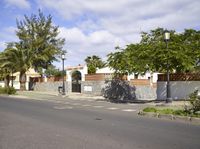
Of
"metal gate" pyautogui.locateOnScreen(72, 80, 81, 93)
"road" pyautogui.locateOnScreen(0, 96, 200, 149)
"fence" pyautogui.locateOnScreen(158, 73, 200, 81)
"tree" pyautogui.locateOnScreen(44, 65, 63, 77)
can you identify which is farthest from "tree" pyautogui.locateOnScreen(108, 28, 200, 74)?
"tree" pyautogui.locateOnScreen(44, 65, 63, 77)

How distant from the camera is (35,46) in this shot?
47844mm

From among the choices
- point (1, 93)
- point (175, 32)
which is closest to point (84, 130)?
point (175, 32)

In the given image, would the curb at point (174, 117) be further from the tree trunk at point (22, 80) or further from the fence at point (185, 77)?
the tree trunk at point (22, 80)

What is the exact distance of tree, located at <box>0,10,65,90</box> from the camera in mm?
47719

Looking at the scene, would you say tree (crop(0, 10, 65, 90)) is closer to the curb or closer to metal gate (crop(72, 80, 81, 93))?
metal gate (crop(72, 80, 81, 93))

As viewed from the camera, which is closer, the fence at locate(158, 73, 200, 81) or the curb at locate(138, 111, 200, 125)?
the curb at locate(138, 111, 200, 125)

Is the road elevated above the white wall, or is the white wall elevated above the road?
the white wall

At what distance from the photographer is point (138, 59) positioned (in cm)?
2591

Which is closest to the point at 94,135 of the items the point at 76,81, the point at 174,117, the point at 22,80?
the point at 174,117

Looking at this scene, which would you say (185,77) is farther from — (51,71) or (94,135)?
(51,71)

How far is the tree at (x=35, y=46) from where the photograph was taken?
4772cm

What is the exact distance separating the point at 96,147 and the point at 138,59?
697 inches

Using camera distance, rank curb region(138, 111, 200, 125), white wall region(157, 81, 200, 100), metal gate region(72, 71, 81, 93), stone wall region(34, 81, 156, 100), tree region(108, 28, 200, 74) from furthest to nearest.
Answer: metal gate region(72, 71, 81, 93), stone wall region(34, 81, 156, 100), white wall region(157, 81, 200, 100), tree region(108, 28, 200, 74), curb region(138, 111, 200, 125)

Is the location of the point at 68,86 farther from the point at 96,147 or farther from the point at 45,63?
the point at 96,147
